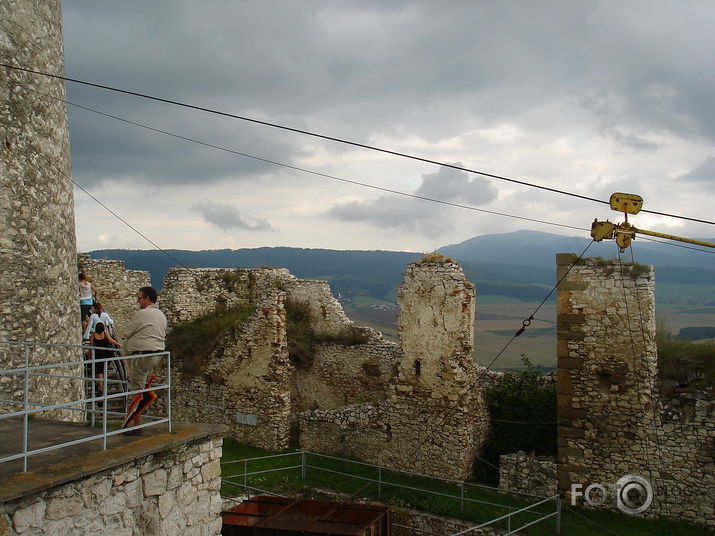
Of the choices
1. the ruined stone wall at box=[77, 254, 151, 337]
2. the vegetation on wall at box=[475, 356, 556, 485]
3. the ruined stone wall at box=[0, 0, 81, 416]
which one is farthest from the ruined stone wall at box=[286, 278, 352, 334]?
the ruined stone wall at box=[0, 0, 81, 416]

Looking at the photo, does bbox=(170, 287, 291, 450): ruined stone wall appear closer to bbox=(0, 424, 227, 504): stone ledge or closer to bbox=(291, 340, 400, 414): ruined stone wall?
bbox=(291, 340, 400, 414): ruined stone wall

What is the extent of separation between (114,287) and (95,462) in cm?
1909

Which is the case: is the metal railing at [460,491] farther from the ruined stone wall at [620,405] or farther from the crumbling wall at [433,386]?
the ruined stone wall at [620,405]

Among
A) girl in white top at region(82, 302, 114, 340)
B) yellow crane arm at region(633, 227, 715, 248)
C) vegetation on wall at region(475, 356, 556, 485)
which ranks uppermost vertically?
yellow crane arm at region(633, 227, 715, 248)

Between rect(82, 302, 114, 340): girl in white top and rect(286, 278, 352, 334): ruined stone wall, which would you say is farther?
rect(286, 278, 352, 334): ruined stone wall

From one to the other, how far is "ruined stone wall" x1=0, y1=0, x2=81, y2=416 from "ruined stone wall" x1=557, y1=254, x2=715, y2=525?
10.5 m

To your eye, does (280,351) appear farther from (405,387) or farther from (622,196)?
(622,196)

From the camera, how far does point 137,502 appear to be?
6.38 metres

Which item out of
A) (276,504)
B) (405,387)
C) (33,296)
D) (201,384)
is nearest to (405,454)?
(405,387)

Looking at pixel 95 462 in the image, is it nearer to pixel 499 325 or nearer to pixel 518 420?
pixel 518 420

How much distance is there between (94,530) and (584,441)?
439 inches

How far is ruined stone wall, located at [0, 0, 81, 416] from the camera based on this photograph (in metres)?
8.47

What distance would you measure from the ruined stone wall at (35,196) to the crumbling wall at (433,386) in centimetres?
865

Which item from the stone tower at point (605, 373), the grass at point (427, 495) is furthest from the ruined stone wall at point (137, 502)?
the stone tower at point (605, 373)
